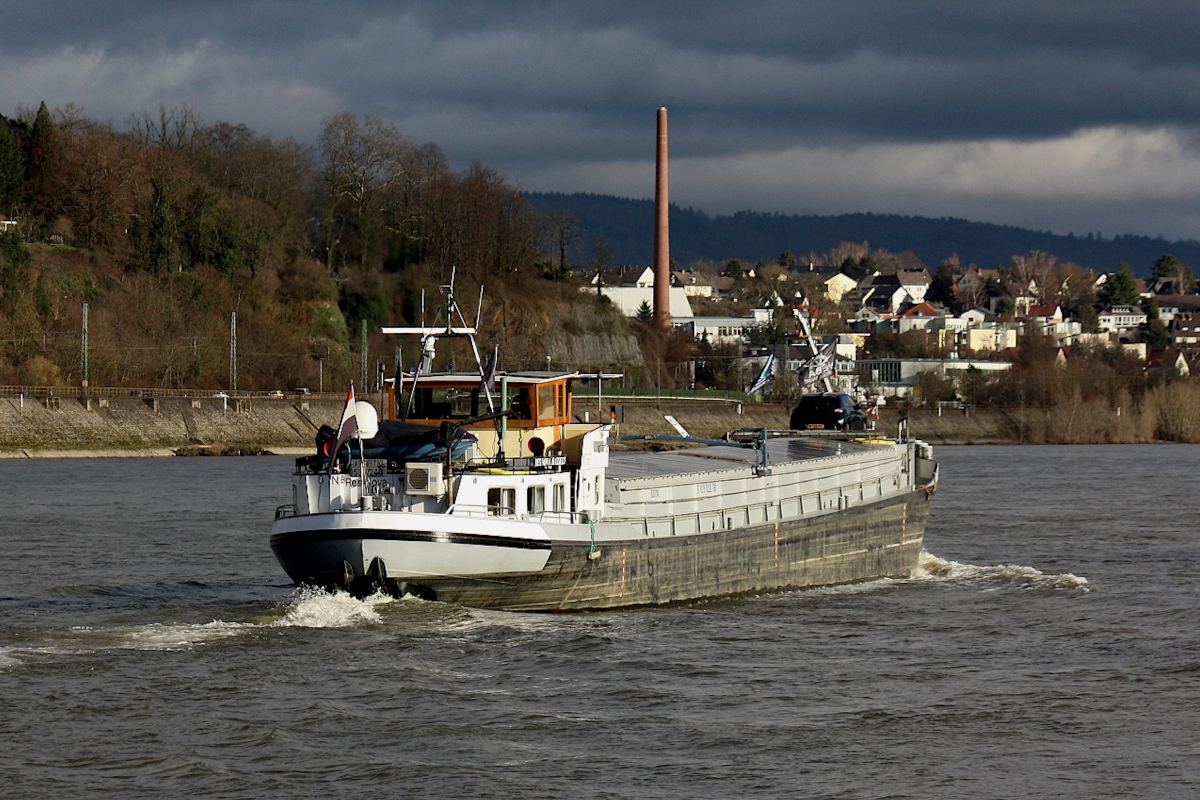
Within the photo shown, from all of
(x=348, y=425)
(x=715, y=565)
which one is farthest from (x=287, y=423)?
(x=348, y=425)

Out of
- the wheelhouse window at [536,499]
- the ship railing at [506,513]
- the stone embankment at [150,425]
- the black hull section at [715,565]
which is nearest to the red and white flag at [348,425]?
the black hull section at [715,565]

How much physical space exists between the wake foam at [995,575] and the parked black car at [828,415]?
10.8 metres

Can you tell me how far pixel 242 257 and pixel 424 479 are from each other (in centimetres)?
12647

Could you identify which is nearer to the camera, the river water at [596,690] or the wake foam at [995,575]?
the river water at [596,690]

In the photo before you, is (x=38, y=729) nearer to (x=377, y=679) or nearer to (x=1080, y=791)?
(x=377, y=679)

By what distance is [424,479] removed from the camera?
31656 mm

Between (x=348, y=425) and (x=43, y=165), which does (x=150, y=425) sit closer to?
(x=43, y=165)

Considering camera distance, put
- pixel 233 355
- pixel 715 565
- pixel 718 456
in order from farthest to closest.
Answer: pixel 233 355 → pixel 718 456 → pixel 715 565

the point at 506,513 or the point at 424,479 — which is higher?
the point at 424,479

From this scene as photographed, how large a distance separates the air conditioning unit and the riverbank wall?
1657 inches

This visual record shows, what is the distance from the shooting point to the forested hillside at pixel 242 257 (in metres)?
131

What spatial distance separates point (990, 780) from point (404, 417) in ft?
56.4

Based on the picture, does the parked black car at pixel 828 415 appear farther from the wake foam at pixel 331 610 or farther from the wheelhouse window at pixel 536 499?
the wake foam at pixel 331 610

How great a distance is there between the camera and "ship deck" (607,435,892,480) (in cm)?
4112
